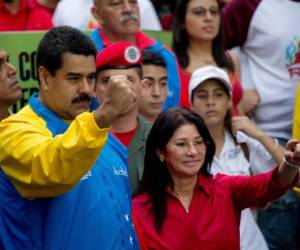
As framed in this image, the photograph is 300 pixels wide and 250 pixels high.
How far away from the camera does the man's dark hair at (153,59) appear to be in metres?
6.11

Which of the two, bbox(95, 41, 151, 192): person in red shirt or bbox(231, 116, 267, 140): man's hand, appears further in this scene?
bbox(231, 116, 267, 140): man's hand

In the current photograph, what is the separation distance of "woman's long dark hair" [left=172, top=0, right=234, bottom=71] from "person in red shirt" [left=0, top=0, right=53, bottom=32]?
974 millimetres

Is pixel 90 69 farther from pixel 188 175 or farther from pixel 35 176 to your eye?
pixel 188 175

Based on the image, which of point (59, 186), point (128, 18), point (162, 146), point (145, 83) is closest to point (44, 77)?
point (59, 186)

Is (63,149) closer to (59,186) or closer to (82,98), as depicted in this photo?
(59,186)

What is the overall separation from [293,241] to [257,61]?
1380 millimetres

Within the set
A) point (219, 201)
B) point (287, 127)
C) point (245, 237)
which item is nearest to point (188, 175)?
point (219, 201)

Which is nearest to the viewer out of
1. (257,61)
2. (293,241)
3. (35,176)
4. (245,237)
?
(35,176)

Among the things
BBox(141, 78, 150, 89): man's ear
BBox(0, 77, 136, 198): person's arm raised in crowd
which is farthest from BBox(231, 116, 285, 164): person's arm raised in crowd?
BBox(0, 77, 136, 198): person's arm raised in crowd

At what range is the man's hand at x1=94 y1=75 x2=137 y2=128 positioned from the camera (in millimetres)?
3484

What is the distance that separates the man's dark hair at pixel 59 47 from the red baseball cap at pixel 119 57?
113 cm

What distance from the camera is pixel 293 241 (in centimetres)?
643

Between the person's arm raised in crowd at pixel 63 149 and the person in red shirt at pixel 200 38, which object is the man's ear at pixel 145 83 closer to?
the person in red shirt at pixel 200 38

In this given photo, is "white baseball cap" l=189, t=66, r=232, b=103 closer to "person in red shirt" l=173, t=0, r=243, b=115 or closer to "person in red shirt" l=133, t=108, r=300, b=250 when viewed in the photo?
"person in red shirt" l=173, t=0, r=243, b=115
